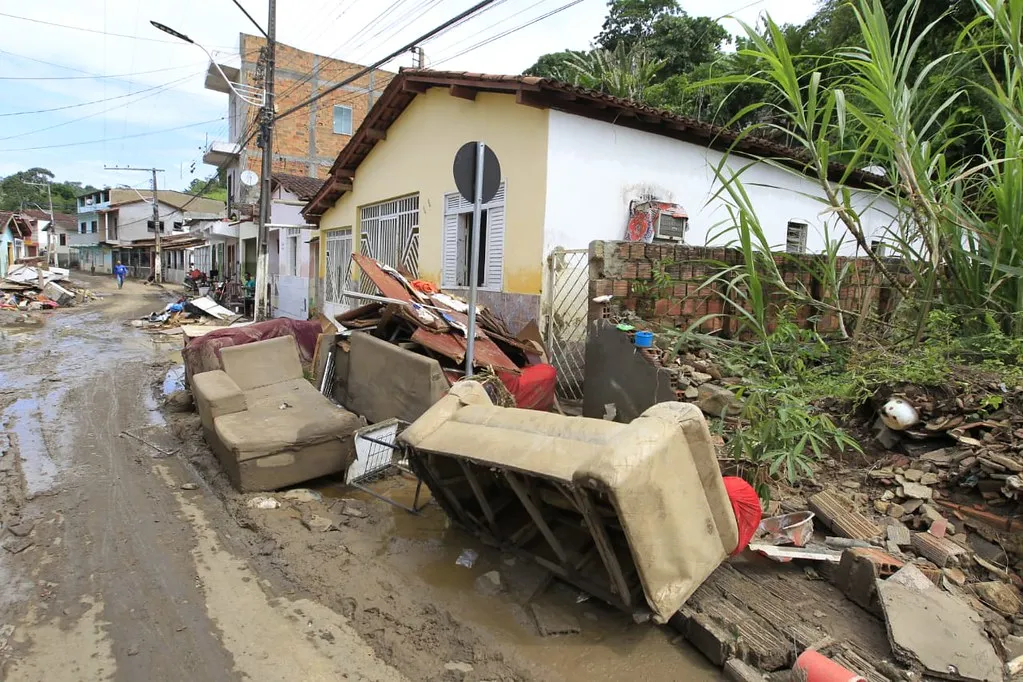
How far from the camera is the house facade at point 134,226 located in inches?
1778

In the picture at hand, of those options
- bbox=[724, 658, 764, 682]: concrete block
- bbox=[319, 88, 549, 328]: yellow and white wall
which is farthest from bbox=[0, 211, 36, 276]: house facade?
bbox=[724, 658, 764, 682]: concrete block

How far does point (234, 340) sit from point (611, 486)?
6268mm

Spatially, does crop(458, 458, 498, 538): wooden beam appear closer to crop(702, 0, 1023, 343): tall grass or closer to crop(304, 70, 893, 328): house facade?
crop(702, 0, 1023, 343): tall grass

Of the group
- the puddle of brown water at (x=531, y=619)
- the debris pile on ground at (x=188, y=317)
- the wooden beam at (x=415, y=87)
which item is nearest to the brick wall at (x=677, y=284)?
the puddle of brown water at (x=531, y=619)

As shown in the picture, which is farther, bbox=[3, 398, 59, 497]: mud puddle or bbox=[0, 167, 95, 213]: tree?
bbox=[0, 167, 95, 213]: tree

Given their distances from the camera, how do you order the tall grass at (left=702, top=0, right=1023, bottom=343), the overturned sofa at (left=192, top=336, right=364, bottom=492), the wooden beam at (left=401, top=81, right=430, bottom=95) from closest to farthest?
1. the tall grass at (left=702, top=0, right=1023, bottom=343)
2. the overturned sofa at (left=192, top=336, right=364, bottom=492)
3. the wooden beam at (left=401, top=81, right=430, bottom=95)

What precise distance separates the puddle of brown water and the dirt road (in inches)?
23.1

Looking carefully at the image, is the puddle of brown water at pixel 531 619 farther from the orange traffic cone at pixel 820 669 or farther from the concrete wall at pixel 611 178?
the concrete wall at pixel 611 178

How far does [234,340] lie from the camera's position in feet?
23.9

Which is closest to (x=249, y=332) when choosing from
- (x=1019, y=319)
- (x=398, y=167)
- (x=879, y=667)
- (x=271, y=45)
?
(x=398, y=167)

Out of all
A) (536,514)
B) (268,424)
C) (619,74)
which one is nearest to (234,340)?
(268,424)

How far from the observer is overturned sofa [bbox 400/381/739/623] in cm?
243

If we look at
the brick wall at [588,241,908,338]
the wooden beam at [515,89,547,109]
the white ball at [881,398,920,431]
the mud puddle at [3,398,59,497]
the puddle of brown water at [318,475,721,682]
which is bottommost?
the mud puddle at [3,398,59,497]

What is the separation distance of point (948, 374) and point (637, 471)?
3062 mm
